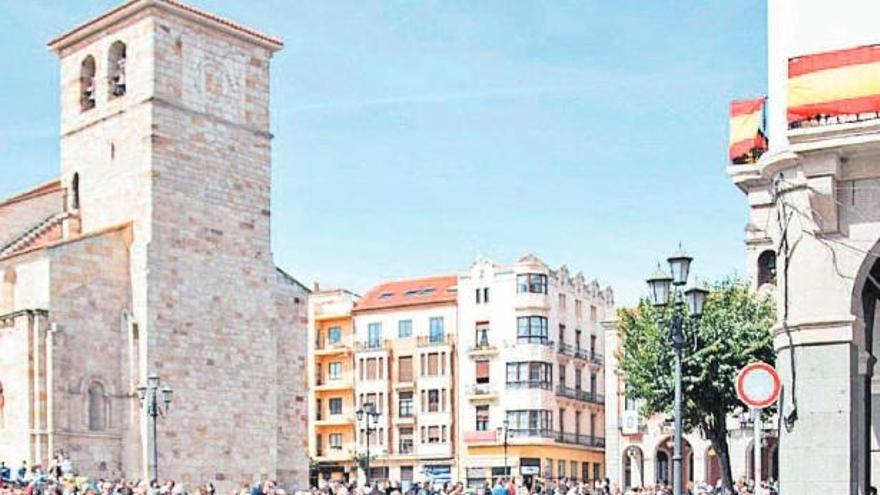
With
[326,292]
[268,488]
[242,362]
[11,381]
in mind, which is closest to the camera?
[268,488]

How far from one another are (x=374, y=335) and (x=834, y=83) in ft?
190

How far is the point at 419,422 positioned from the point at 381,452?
2612 millimetres

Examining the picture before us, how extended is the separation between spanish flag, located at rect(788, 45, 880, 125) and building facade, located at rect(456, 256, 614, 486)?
50.7 metres

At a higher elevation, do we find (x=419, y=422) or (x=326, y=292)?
(x=326, y=292)

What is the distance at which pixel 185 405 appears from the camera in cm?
4316

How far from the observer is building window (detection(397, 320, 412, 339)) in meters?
70.2

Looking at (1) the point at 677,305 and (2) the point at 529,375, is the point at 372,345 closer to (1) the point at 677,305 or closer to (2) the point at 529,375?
(2) the point at 529,375

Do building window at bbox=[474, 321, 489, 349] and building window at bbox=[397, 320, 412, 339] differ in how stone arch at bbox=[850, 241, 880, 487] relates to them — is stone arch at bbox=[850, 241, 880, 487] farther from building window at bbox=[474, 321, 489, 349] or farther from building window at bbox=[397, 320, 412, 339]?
building window at bbox=[397, 320, 412, 339]

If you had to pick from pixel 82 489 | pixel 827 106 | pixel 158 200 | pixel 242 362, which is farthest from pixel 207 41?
pixel 827 106

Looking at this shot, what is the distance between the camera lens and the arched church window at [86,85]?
4691 centimetres

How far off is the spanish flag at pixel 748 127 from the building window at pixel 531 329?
4578 cm

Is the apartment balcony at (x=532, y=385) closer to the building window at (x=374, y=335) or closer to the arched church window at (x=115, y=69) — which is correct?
the building window at (x=374, y=335)

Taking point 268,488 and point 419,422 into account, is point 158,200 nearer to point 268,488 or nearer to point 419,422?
point 268,488

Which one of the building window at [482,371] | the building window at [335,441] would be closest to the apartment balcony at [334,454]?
the building window at [335,441]
